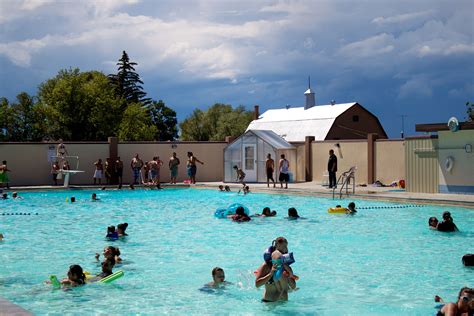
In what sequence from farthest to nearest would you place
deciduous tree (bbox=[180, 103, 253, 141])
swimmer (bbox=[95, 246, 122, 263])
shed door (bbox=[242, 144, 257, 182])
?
deciduous tree (bbox=[180, 103, 253, 141])
shed door (bbox=[242, 144, 257, 182])
swimmer (bbox=[95, 246, 122, 263])

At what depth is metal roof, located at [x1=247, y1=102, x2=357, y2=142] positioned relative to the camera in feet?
173

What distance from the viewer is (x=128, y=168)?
1267 inches

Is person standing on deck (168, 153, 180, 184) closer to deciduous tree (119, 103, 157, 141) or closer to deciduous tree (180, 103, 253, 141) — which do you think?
deciduous tree (119, 103, 157, 141)

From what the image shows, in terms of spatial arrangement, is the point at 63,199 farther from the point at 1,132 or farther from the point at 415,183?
the point at 1,132

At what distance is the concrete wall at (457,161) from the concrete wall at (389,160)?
387 centimetres

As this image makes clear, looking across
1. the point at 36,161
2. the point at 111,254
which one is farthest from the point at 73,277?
the point at 36,161

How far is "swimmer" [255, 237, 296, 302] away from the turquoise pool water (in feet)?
0.65

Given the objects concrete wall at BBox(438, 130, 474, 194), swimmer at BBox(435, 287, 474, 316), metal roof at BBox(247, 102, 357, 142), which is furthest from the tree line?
swimmer at BBox(435, 287, 474, 316)

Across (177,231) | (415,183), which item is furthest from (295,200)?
(177,231)

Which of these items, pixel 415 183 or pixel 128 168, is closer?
pixel 415 183

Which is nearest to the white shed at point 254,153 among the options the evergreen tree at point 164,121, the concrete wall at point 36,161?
the concrete wall at point 36,161

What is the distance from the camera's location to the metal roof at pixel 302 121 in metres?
52.9

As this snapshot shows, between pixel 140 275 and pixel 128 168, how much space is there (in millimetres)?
21862

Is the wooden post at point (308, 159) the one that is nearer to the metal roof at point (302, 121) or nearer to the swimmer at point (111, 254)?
the metal roof at point (302, 121)
